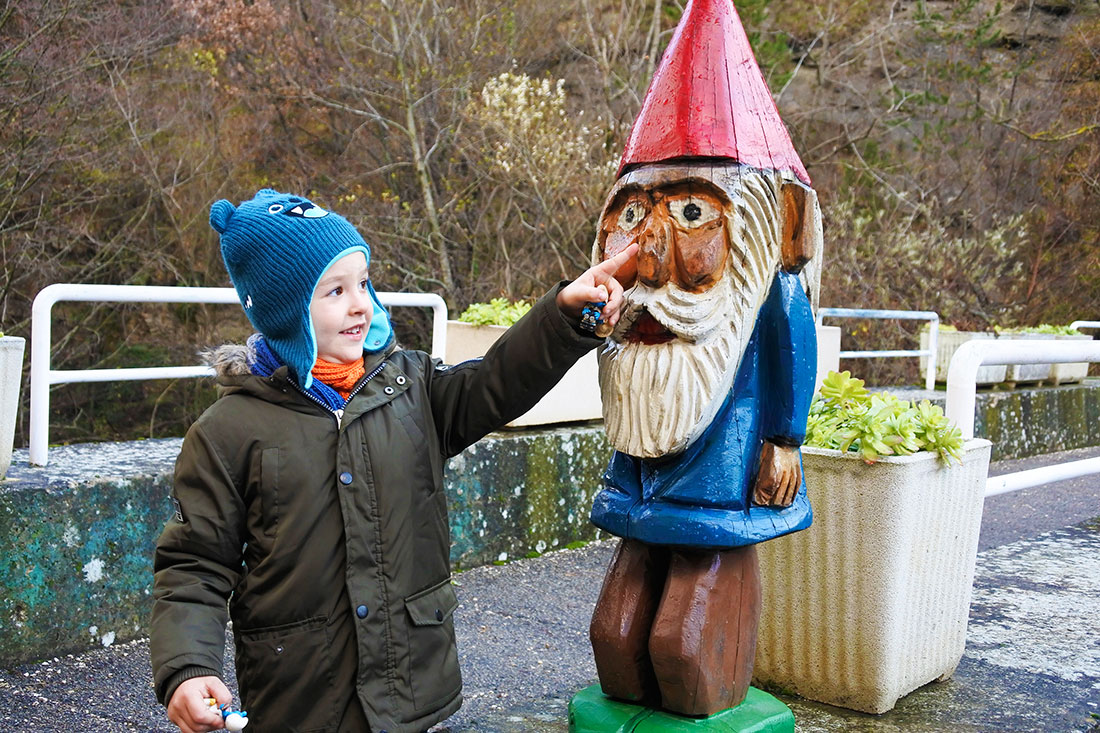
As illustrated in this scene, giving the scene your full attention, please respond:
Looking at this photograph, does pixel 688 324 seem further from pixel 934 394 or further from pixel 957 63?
pixel 957 63

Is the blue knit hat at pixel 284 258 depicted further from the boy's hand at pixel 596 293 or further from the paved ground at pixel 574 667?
the paved ground at pixel 574 667

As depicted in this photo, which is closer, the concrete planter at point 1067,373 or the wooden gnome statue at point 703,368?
the wooden gnome statue at point 703,368

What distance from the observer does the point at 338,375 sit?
2061mm

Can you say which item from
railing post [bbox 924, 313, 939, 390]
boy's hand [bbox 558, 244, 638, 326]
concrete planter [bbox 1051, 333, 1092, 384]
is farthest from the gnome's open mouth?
concrete planter [bbox 1051, 333, 1092, 384]

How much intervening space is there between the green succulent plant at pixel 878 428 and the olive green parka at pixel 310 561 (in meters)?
1.28

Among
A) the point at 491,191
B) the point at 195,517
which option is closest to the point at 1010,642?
the point at 195,517

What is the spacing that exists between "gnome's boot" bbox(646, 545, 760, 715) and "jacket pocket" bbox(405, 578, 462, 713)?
50 cm

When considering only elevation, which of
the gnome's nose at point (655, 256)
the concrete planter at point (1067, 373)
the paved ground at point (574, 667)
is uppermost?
the gnome's nose at point (655, 256)

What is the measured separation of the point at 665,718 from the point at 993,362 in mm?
1761

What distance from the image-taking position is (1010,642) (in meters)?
3.62

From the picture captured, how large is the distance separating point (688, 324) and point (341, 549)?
89 centimetres

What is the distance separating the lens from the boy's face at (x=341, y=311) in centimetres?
200

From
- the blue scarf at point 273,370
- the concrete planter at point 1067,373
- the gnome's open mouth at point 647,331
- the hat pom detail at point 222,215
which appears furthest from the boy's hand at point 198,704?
the concrete planter at point 1067,373

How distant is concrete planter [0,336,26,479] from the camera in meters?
3.27
